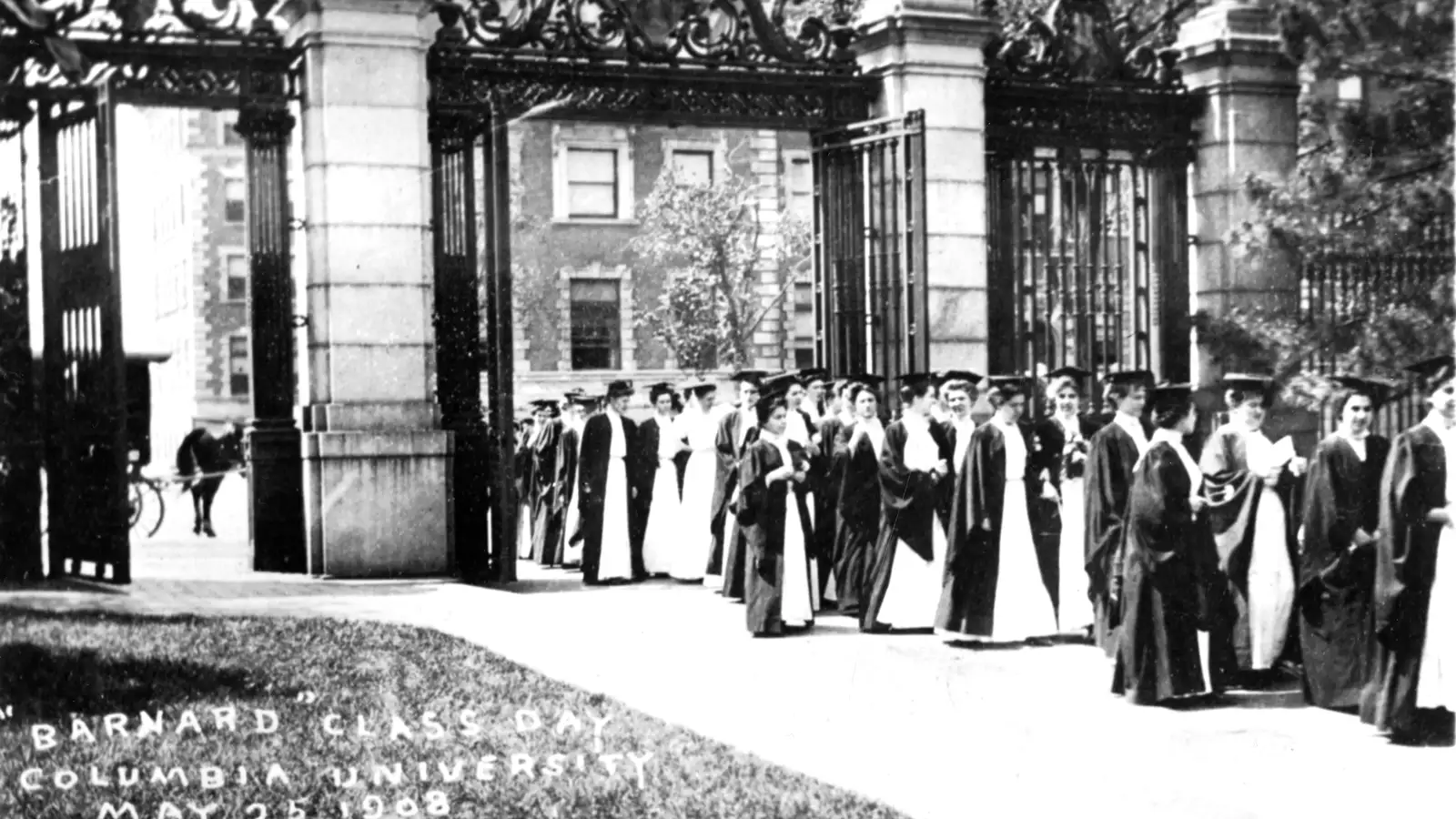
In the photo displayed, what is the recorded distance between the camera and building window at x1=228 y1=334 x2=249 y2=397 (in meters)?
51.2

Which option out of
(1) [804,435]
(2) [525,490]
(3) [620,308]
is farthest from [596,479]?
(3) [620,308]

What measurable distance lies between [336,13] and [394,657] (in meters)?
6.57

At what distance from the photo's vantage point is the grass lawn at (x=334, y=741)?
709cm

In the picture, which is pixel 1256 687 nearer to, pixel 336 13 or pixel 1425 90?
pixel 1425 90

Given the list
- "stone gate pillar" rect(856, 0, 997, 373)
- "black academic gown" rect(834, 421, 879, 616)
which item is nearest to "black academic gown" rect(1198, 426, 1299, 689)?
"black academic gown" rect(834, 421, 879, 616)

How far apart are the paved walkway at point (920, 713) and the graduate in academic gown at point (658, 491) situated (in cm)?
348

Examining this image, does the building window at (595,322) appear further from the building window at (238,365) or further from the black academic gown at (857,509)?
the black academic gown at (857,509)

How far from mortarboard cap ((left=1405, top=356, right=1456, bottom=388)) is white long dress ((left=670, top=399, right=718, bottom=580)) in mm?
9492

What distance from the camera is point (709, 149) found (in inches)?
1763

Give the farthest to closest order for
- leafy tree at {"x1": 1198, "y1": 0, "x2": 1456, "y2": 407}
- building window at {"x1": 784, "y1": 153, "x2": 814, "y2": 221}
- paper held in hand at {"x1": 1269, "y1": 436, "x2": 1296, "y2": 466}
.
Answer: building window at {"x1": 784, "y1": 153, "x2": 814, "y2": 221}, leafy tree at {"x1": 1198, "y1": 0, "x2": 1456, "y2": 407}, paper held in hand at {"x1": 1269, "y1": 436, "x2": 1296, "y2": 466}

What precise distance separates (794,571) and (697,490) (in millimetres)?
4992

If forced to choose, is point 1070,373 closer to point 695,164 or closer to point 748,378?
point 748,378

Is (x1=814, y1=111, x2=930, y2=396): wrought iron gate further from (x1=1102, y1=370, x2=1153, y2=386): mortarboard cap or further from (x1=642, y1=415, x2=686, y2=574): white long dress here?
(x1=1102, y1=370, x2=1153, y2=386): mortarboard cap

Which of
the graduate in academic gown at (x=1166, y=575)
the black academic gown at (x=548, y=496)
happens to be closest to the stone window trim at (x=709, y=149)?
the black academic gown at (x=548, y=496)
